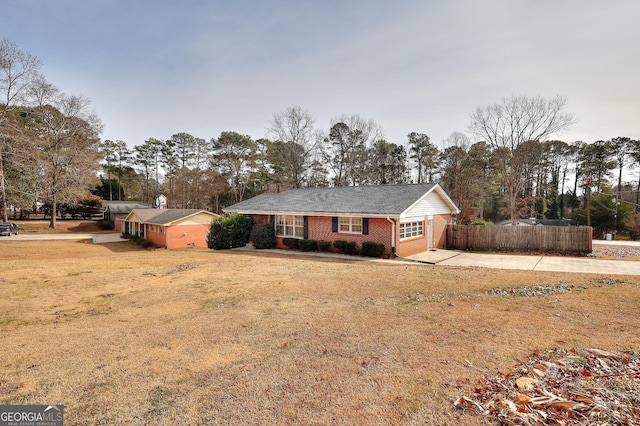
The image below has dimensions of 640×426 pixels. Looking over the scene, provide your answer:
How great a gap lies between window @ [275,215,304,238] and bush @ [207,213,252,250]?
274 centimetres

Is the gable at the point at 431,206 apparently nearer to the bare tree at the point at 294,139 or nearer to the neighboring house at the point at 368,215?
the neighboring house at the point at 368,215

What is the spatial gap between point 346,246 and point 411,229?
13.0ft

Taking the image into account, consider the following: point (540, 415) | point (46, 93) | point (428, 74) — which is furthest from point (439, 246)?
point (46, 93)

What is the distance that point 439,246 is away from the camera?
20406mm

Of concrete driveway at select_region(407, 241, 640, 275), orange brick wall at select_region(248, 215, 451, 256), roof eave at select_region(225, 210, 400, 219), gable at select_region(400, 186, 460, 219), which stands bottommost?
concrete driveway at select_region(407, 241, 640, 275)

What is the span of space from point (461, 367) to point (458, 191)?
117 feet

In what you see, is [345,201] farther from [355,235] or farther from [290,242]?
[290,242]

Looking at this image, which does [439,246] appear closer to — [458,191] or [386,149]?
[458,191]

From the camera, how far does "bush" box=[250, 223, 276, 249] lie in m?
20.2

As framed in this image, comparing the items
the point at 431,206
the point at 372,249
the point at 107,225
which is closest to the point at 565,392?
the point at 372,249

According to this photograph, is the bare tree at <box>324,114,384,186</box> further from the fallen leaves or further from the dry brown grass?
the fallen leaves

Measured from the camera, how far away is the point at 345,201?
1900cm

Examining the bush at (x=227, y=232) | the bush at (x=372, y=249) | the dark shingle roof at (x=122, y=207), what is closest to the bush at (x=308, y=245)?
the bush at (x=372, y=249)

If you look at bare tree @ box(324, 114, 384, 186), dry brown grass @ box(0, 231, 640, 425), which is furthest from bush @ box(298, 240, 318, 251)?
bare tree @ box(324, 114, 384, 186)
